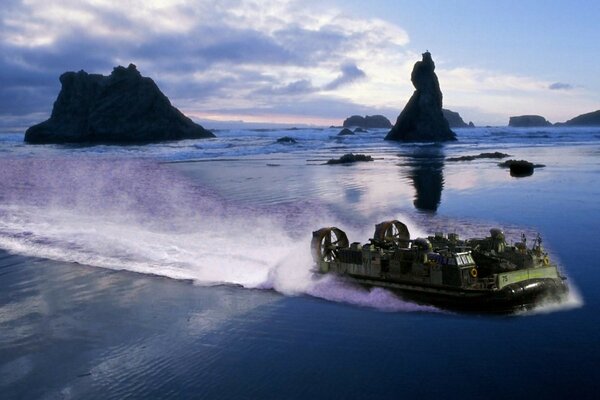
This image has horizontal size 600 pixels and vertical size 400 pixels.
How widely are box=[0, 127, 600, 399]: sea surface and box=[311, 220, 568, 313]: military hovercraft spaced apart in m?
0.76

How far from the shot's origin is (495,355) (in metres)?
20.0

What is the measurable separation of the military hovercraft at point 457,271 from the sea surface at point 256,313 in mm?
757

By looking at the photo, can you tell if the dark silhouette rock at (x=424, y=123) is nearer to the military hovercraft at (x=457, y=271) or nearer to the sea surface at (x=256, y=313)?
the sea surface at (x=256, y=313)

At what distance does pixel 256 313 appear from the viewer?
→ 80.8ft

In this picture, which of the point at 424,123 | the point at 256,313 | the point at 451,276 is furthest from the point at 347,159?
the point at 424,123

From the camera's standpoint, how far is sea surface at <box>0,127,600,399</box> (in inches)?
721

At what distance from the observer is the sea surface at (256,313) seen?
721 inches

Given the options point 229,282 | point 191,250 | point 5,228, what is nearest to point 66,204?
point 5,228

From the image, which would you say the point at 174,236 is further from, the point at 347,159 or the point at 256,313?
the point at 347,159

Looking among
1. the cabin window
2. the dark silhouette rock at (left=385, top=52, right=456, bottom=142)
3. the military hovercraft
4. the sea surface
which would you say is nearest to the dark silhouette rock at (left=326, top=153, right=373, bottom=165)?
the sea surface

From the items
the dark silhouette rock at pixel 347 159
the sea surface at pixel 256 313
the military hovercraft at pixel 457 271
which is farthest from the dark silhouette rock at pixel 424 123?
the military hovercraft at pixel 457 271

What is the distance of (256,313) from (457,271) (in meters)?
9.54

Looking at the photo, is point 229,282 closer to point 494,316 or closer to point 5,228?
point 494,316

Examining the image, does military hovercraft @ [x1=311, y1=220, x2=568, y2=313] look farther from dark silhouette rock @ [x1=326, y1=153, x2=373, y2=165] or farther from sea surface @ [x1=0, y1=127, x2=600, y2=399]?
dark silhouette rock @ [x1=326, y1=153, x2=373, y2=165]
